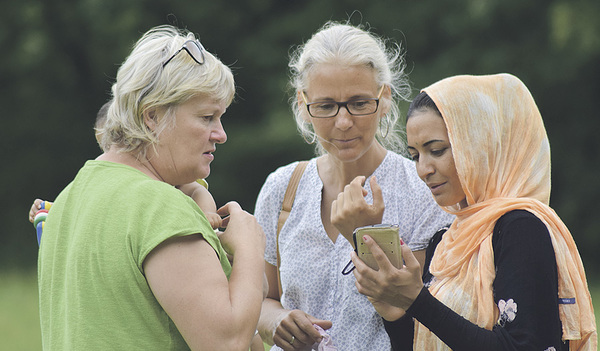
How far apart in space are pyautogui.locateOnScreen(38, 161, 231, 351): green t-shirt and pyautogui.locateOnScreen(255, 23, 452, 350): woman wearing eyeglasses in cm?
98

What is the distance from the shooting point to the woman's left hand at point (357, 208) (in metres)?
2.59

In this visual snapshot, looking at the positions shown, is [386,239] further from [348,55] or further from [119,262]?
[348,55]

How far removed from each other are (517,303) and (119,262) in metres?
1.18

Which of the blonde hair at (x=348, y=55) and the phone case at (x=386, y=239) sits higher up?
the blonde hair at (x=348, y=55)

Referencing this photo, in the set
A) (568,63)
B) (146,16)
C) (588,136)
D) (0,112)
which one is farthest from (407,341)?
(0,112)

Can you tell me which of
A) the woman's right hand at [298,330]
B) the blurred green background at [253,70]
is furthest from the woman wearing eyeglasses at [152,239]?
the blurred green background at [253,70]

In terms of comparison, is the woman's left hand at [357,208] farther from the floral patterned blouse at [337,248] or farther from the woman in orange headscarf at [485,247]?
the floral patterned blouse at [337,248]

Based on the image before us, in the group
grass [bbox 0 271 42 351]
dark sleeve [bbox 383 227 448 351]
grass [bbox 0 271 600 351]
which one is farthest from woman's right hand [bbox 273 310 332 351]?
grass [bbox 0 271 42 351]

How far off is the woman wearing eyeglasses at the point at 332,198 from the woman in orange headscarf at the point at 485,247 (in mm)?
282

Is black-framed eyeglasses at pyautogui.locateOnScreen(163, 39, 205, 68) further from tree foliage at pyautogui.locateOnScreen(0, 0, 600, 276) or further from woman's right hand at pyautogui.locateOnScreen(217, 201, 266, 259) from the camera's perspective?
tree foliage at pyautogui.locateOnScreen(0, 0, 600, 276)

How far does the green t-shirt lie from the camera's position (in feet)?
6.54

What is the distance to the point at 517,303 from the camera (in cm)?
227

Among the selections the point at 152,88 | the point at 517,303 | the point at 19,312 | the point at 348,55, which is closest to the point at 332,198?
the point at 348,55

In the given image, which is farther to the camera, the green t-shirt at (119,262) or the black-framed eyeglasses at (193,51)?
the black-framed eyeglasses at (193,51)
